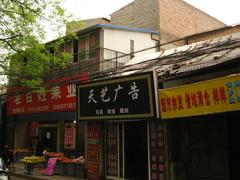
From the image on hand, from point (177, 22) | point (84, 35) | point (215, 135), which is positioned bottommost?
point (215, 135)

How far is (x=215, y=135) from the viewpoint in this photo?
1140 cm

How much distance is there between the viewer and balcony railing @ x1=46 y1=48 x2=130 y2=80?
1738cm

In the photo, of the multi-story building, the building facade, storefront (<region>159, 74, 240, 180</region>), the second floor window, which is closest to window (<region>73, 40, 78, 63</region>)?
the multi-story building

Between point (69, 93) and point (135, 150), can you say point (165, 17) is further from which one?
point (135, 150)

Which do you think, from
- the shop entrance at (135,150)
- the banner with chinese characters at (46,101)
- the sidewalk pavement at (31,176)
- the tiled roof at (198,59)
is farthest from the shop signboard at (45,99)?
the tiled roof at (198,59)

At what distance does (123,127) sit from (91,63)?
18.1 ft

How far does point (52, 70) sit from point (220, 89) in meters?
12.3

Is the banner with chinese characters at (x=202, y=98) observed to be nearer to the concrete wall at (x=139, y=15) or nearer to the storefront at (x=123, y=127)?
the storefront at (x=123, y=127)

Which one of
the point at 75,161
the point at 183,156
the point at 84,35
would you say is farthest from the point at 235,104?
the point at 84,35

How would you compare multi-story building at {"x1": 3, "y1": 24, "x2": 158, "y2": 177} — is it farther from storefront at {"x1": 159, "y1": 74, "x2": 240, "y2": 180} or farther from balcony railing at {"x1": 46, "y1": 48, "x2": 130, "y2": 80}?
storefront at {"x1": 159, "y1": 74, "x2": 240, "y2": 180}

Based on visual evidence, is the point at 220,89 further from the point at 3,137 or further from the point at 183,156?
the point at 3,137

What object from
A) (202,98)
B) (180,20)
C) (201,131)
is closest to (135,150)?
(201,131)

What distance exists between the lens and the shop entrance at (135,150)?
1363 cm

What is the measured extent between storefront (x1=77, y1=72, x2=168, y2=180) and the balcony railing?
366 centimetres
